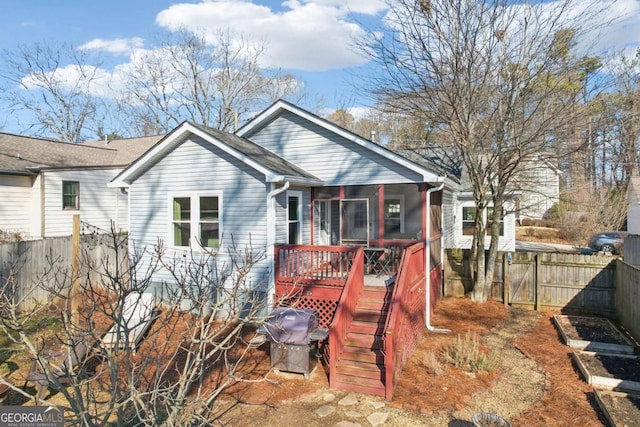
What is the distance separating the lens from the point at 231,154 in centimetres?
928

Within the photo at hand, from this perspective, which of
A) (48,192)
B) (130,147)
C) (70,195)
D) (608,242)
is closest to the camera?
(48,192)

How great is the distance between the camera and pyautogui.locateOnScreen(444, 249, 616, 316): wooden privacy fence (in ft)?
35.1

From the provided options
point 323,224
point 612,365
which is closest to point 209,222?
point 323,224

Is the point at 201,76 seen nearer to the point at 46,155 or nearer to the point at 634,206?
the point at 46,155

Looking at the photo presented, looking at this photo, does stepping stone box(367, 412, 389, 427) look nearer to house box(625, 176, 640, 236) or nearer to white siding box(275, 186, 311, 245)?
white siding box(275, 186, 311, 245)

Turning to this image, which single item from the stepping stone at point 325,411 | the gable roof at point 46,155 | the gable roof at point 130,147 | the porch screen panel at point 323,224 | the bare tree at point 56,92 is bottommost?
the stepping stone at point 325,411

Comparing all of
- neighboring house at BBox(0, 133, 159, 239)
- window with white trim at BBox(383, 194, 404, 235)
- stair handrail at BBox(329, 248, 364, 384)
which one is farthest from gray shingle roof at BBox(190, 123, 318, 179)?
neighboring house at BBox(0, 133, 159, 239)

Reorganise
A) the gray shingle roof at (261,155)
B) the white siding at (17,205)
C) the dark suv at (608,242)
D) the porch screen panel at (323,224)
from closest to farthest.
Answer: the gray shingle roof at (261,155), the porch screen panel at (323,224), the white siding at (17,205), the dark suv at (608,242)

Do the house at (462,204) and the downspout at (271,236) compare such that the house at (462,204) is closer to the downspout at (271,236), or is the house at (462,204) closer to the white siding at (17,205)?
the downspout at (271,236)

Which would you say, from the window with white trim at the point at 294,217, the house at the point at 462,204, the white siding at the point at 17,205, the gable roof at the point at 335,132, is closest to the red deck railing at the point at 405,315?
the gable roof at the point at 335,132

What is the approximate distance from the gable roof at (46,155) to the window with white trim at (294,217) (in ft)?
34.6

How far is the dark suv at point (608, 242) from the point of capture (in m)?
19.4

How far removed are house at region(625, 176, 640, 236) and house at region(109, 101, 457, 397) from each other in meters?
20.2

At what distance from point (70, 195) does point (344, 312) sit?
45.8ft
